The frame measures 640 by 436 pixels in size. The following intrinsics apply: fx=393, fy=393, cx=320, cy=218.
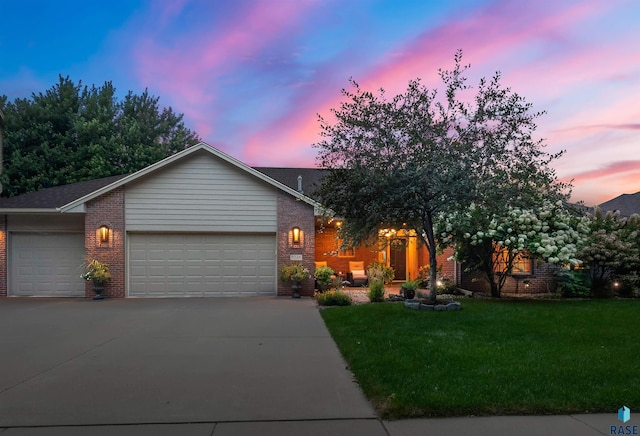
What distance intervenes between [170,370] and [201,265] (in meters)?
8.40

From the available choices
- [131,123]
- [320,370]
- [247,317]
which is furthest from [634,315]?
[131,123]

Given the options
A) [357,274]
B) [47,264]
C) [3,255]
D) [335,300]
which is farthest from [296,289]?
[3,255]

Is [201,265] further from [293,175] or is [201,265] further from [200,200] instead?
[293,175]

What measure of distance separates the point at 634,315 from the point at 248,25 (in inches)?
485

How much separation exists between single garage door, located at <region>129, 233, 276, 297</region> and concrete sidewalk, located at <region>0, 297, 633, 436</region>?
429 centimetres

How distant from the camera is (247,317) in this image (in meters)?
9.62

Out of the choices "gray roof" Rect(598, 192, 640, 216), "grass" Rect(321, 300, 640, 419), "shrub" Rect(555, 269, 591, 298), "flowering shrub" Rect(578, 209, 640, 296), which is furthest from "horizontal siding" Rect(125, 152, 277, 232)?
"gray roof" Rect(598, 192, 640, 216)

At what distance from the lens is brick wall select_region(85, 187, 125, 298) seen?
43.0ft

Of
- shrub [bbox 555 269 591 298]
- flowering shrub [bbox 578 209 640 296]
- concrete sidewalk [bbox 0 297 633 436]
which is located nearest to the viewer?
concrete sidewalk [bbox 0 297 633 436]

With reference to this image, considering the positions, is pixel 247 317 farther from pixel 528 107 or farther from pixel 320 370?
pixel 528 107

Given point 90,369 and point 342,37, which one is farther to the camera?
point 342,37

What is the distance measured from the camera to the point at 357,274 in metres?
16.7

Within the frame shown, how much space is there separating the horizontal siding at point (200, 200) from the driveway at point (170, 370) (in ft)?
13.6

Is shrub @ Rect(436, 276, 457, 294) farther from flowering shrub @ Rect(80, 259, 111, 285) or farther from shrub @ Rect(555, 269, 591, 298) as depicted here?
flowering shrub @ Rect(80, 259, 111, 285)
